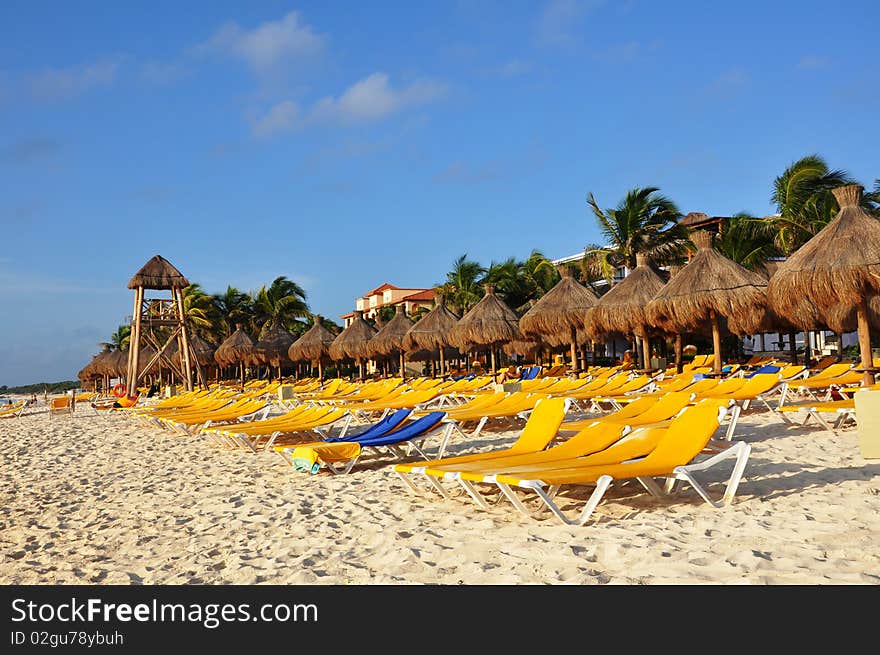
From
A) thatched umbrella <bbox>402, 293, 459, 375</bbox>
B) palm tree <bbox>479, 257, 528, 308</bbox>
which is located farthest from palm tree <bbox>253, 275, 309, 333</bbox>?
thatched umbrella <bbox>402, 293, 459, 375</bbox>

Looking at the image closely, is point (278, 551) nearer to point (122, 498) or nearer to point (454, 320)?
point (122, 498)

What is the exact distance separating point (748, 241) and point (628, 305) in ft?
30.4

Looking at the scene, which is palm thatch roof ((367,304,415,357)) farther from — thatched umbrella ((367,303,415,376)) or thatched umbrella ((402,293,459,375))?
thatched umbrella ((402,293,459,375))

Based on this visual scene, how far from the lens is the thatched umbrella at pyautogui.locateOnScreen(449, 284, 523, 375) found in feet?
62.9

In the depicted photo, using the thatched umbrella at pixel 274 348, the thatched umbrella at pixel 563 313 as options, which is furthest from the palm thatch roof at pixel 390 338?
the thatched umbrella at pixel 563 313

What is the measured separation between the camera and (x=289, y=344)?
29375 millimetres

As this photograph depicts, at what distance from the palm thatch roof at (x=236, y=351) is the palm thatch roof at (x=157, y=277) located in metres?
5.68

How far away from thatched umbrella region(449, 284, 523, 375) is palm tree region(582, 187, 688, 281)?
3155mm

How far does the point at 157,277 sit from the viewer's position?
77.6ft

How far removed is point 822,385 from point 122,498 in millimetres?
8467

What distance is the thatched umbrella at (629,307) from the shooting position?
14.8m

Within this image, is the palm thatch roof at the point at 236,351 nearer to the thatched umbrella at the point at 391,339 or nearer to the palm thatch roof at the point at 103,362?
the thatched umbrella at the point at 391,339

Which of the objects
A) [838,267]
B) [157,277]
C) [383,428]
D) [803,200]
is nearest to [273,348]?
[157,277]

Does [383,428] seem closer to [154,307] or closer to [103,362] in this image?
[154,307]
